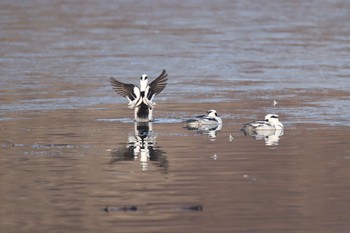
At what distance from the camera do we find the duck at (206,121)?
16.4m

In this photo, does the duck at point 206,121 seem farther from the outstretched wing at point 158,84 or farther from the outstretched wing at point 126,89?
the outstretched wing at point 126,89

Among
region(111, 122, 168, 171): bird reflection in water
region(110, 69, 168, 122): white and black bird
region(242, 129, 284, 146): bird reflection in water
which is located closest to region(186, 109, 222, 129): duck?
region(111, 122, 168, 171): bird reflection in water

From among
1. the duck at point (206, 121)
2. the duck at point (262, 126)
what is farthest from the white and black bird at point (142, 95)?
the duck at point (262, 126)

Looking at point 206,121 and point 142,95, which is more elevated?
point 142,95

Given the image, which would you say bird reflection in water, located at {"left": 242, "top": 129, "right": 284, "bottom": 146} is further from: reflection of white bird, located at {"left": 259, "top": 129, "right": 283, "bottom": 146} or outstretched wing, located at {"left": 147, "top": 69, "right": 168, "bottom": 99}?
outstretched wing, located at {"left": 147, "top": 69, "right": 168, "bottom": 99}

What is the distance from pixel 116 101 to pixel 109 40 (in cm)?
1059

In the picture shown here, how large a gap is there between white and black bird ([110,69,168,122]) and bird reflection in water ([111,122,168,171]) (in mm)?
710

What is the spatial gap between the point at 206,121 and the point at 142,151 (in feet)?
7.32

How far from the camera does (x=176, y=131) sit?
16.2 m

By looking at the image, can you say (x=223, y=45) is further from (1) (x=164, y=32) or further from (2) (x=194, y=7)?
(2) (x=194, y=7)

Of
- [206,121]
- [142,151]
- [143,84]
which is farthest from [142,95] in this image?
[142,151]

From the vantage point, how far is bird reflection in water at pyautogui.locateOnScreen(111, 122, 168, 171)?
1351cm

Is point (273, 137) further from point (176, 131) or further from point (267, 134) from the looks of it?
point (176, 131)

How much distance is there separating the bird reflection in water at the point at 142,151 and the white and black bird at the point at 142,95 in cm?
71
